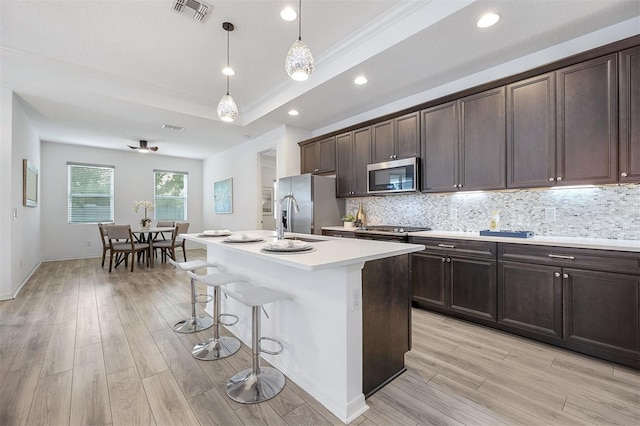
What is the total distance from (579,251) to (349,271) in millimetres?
1915

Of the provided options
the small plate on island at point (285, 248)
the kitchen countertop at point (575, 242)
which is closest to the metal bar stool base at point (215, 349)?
the small plate on island at point (285, 248)

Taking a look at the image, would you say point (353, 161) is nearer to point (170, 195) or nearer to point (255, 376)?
point (255, 376)

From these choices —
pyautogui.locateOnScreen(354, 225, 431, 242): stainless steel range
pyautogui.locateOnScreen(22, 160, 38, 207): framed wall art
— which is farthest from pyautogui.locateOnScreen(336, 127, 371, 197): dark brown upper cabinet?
pyautogui.locateOnScreen(22, 160, 38, 207): framed wall art

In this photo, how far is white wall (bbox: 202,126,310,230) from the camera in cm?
521

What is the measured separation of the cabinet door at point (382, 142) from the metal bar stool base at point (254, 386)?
290 centimetres

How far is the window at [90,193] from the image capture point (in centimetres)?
673

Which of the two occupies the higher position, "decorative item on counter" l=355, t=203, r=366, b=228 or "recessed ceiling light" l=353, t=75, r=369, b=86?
"recessed ceiling light" l=353, t=75, r=369, b=86

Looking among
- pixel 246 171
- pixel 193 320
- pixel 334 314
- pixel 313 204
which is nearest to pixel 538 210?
pixel 334 314

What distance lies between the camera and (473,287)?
276 centimetres

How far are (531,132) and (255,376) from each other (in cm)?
306

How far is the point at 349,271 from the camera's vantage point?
1.55 meters

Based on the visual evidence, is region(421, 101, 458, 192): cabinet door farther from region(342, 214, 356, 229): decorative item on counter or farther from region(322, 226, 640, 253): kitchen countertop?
region(342, 214, 356, 229): decorative item on counter

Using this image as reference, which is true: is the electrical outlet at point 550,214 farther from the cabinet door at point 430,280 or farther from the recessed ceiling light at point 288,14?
the recessed ceiling light at point 288,14

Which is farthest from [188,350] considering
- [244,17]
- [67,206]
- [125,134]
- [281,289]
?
[67,206]
